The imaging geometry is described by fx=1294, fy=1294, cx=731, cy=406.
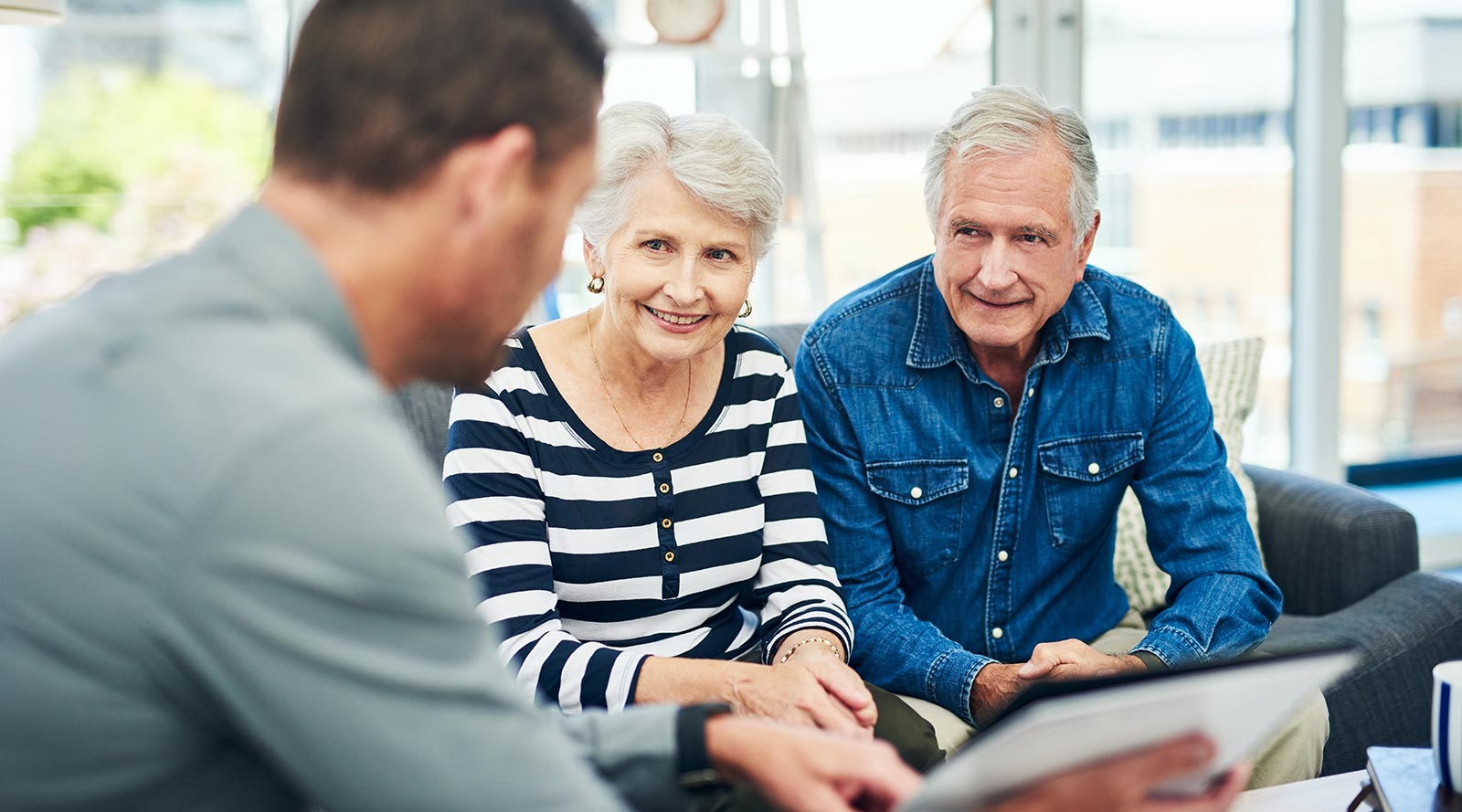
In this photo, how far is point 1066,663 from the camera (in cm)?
171

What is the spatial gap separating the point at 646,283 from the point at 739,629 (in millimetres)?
495

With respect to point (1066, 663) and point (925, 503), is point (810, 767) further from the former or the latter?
point (925, 503)

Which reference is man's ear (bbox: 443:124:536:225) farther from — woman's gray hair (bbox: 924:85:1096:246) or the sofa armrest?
the sofa armrest

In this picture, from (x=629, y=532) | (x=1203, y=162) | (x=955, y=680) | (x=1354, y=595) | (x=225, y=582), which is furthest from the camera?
(x=1203, y=162)

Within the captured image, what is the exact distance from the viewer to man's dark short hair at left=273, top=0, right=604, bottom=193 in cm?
82

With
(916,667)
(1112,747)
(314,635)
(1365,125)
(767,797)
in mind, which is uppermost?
(1365,125)

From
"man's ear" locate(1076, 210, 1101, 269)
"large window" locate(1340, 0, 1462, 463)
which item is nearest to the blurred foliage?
"man's ear" locate(1076, 210, 1101, 269)

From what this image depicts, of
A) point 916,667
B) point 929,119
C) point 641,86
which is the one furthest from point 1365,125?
point 916,667

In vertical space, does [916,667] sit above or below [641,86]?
below

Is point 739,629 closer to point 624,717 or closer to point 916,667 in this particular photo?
point 916,667

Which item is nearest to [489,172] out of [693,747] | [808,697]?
[693,747]

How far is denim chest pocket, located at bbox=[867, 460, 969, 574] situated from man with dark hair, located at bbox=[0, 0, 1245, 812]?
1032 mm

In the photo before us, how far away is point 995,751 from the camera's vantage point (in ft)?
2.57

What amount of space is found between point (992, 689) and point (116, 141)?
276 centimetres
